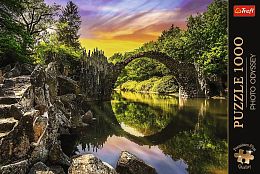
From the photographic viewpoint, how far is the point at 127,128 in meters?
20.8

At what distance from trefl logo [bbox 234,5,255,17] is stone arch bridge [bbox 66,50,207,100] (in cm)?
2991

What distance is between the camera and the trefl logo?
643cm

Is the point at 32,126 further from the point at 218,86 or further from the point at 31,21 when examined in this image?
the point at 218,86

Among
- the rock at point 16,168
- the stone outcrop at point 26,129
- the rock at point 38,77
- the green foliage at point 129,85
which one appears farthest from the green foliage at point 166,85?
the rock at point 16,168

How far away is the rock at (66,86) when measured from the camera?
22266 millimetres

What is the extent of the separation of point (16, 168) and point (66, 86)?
46.7 ft

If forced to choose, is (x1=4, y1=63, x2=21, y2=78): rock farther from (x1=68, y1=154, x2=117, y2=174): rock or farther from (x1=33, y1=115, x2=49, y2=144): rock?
(x1=68, y1=154, x2=117, y2=174): rock

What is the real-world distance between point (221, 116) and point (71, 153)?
546 inches


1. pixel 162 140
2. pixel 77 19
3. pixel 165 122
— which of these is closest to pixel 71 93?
pixel 165 122

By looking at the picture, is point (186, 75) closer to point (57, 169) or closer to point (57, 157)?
point (57, 157)

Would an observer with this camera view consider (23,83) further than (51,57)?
No

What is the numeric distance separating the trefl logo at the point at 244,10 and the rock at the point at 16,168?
6522 mm

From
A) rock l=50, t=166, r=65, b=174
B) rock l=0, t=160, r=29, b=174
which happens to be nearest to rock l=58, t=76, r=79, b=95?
rock l=50, t=166, r=65, b=174

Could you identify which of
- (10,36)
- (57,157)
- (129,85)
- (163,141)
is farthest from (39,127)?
(129,85)
